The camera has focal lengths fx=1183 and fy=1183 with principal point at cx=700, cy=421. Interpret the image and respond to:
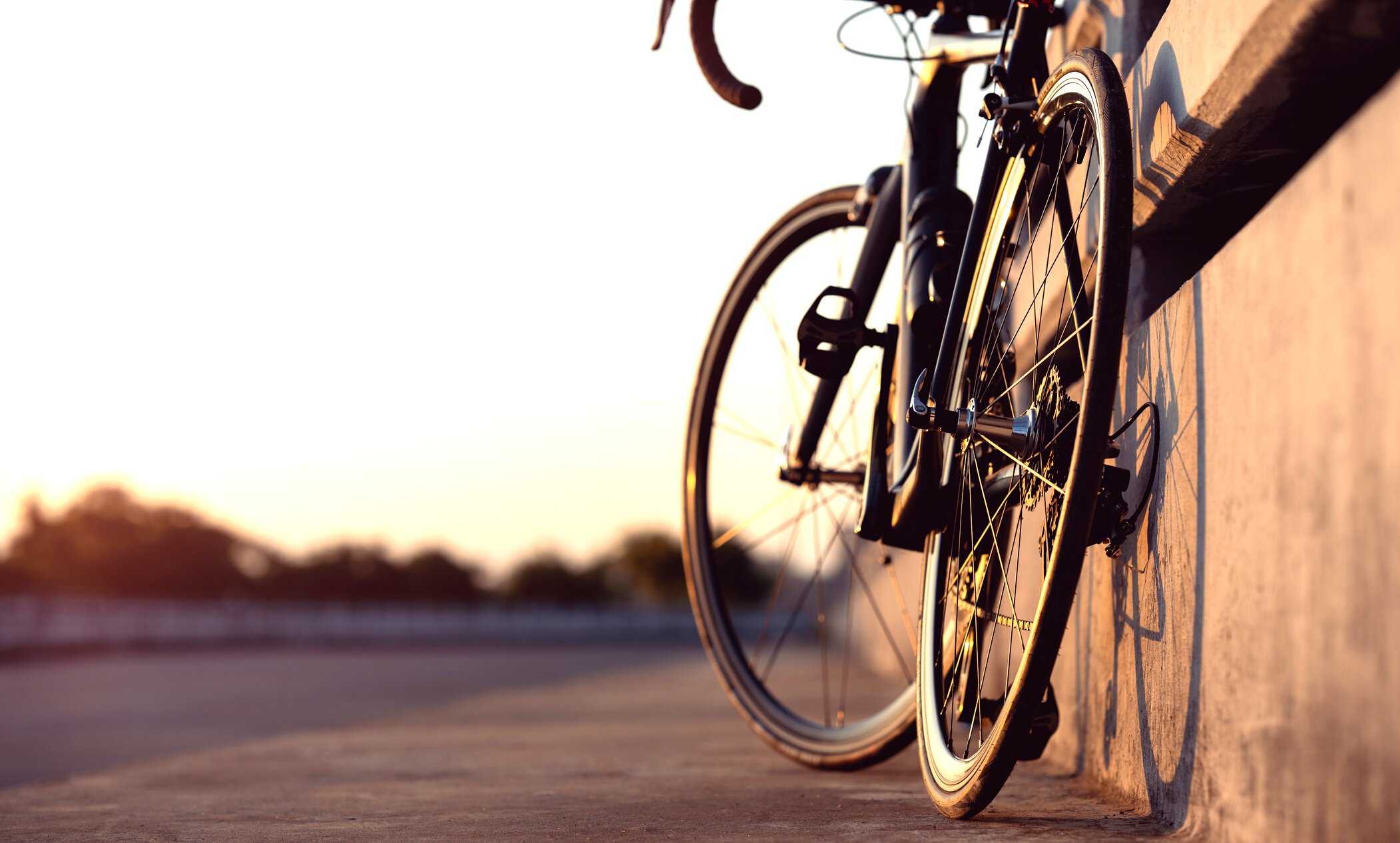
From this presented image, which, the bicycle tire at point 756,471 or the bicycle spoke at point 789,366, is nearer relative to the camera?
the bicycle tire at point 756,471

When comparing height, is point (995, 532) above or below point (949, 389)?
below

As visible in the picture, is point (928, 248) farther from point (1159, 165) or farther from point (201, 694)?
point (201, 694)

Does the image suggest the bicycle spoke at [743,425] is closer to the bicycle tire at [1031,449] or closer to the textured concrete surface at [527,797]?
the textured concrete surface at [527,797]

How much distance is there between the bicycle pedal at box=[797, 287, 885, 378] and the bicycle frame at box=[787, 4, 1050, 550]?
0.32 ft

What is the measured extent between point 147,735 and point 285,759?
2508 millimetres

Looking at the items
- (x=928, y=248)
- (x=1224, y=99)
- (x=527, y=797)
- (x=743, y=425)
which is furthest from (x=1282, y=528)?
(x=743, y=425)

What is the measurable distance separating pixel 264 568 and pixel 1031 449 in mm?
74099

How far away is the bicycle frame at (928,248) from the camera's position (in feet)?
7.23

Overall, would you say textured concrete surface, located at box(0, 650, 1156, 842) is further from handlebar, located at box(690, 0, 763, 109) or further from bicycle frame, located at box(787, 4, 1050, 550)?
handlebar, located at box(690, 0, 763, 109)

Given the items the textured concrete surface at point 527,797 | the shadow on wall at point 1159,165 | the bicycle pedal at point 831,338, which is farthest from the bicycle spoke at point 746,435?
the shadow on wall at point 1159,165

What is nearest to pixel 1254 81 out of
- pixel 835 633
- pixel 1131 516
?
pixel 1131 516

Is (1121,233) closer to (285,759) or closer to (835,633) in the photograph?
(285,759)

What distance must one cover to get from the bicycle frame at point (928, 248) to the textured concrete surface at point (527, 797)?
58 centimetres

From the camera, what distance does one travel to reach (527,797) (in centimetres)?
250
